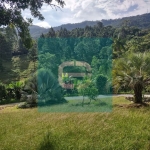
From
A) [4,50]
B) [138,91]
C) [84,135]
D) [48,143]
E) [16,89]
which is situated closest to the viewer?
[48,143]

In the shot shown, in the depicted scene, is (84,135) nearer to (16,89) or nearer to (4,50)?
(16,89)

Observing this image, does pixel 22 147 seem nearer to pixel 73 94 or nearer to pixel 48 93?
pixel 73 94

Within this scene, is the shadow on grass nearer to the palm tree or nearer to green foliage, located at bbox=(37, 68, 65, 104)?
green foliage, located at bbox=(37, 68, 65, 104)

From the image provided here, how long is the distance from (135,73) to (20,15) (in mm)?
8004

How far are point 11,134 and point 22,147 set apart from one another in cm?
161

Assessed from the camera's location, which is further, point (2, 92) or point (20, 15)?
point (2, 92)

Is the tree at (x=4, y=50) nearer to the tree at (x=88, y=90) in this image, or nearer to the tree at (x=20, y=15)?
the tree at (x=88, y=90)

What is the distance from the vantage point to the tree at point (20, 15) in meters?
8.15

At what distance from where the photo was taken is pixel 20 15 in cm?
879

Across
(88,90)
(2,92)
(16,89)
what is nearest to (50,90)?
(88,90)

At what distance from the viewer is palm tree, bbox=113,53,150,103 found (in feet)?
44.1

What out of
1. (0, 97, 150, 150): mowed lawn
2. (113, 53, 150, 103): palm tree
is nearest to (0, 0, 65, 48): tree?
(0, 97, 150, 150): mowed lawn

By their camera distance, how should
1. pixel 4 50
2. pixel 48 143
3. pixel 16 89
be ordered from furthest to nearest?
pixel 4 50, pixel 16 89, pixel 48 143

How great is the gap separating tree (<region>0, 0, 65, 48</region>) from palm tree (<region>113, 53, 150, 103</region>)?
6.73 meters
